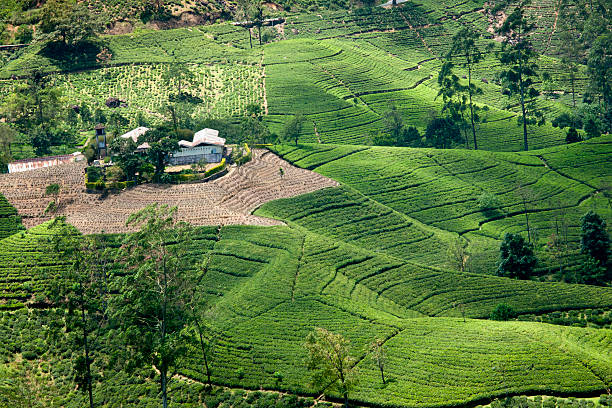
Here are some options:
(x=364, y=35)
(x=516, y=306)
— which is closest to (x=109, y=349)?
(x=516, y=306)

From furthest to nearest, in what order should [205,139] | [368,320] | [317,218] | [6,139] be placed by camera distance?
1. [6,139]
2. [205,139]
3. [317,218]
4. [368,320]

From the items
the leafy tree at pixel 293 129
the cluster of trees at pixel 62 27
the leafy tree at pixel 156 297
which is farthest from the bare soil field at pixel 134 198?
the cluster of trees at pixel 62 27

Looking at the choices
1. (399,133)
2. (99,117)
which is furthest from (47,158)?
(399,133)

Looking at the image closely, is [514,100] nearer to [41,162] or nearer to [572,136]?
[572,136]

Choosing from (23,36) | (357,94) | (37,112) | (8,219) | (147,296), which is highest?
(23,36)

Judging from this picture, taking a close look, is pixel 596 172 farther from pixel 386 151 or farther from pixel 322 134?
pixel 322 134

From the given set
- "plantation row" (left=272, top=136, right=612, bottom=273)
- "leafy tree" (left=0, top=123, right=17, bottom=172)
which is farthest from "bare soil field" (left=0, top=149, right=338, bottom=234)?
"leafy tree" (left=0, top=123, right=17, bottom=172)

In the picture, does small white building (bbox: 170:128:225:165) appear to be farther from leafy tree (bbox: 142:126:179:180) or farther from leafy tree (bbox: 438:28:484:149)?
leafy tree (bbox: 438:28:484:149)
